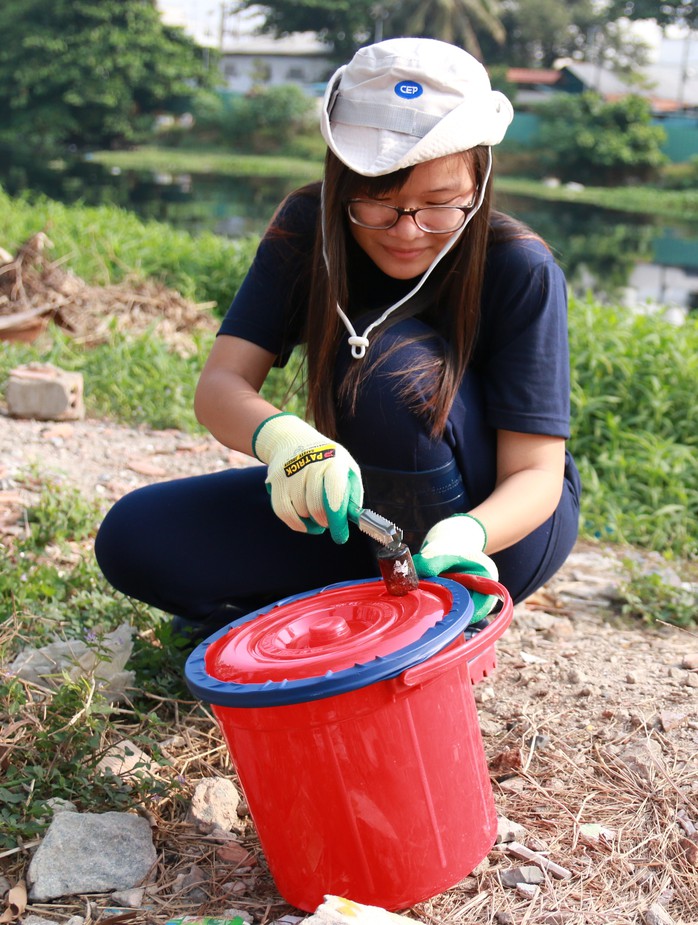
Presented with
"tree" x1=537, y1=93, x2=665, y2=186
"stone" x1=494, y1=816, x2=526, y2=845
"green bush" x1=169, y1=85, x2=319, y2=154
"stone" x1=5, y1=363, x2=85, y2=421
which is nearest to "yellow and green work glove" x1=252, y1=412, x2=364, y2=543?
"stone" x1=494, y1=816, x2=526, y2=845

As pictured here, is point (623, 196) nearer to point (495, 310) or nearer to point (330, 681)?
point (495, 310)

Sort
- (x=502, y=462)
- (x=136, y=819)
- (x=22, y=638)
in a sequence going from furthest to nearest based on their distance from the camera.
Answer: (x=22, y=638) → (x=502, y=462) → (x=136, y=819)

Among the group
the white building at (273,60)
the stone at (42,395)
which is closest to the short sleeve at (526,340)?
the stone at (42,395)

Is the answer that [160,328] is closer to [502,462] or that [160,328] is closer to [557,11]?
[502,462]

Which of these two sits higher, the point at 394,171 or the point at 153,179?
the point at 394,171

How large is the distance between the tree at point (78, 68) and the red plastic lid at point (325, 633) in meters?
32.0

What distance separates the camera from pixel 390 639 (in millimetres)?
1246

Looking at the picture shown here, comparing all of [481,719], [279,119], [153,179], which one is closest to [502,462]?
[481,719]

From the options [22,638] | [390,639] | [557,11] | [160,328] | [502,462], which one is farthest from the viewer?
[557,11]

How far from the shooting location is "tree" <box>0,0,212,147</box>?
3050 centimetres

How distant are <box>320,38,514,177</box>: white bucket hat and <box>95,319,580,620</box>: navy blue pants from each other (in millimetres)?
322

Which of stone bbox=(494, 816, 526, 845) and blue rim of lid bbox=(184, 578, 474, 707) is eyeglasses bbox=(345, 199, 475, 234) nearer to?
blue rim of lid bbox=(184, 578, 474, 707)

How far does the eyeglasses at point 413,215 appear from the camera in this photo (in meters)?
1.65

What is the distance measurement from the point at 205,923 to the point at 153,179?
78.2 feet
